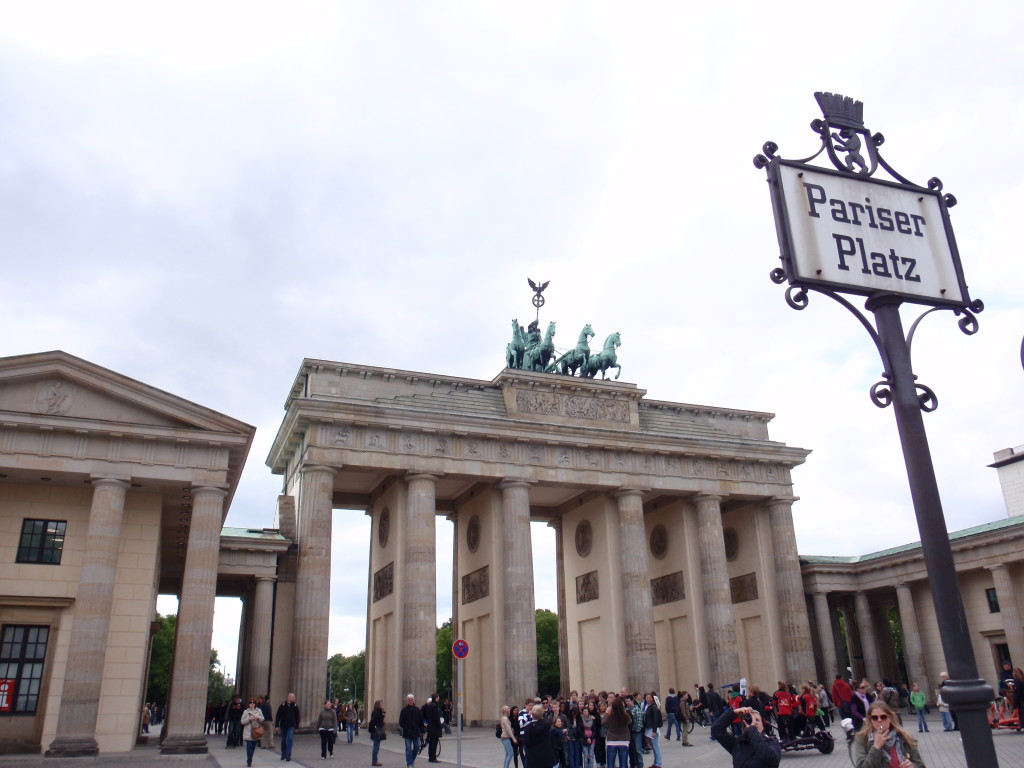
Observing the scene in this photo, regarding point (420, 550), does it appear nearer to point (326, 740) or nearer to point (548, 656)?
point (326, 740)

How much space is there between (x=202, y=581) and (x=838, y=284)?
82.5 ft

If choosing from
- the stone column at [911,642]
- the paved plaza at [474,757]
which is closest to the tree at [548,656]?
the stone column at [911,642]

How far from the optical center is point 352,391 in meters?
41.1

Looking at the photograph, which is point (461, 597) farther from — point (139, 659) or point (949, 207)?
point (949, 207)

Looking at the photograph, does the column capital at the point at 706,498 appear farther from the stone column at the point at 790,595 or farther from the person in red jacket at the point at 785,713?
the person in red jacket at the point at 785,713

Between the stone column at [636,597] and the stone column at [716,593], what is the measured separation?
3.80m

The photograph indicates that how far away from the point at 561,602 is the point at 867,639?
18.7m

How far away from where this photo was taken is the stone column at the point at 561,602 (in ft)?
160

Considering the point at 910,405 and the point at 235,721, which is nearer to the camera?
the point at 910,405

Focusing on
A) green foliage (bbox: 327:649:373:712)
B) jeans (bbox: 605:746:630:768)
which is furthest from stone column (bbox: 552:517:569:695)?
green foliage (bbox: 327:649:373:712)

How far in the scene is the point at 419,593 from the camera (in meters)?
37.8

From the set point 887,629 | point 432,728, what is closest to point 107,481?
point 432,728

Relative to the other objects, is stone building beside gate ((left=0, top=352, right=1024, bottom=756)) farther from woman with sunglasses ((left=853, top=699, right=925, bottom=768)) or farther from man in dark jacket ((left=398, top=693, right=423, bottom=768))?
woman with sunglasses ((left=853, top=699, right=925, bottom=768))

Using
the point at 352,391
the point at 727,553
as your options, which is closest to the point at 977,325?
the point at 352,391
